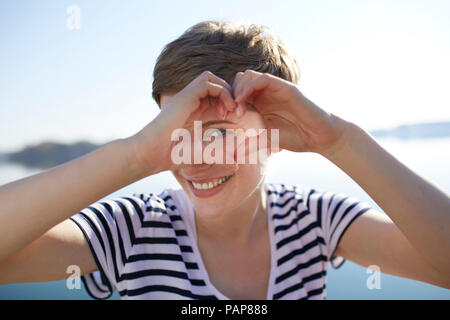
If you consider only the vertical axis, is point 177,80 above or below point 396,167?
above

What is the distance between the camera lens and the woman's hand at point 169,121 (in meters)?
1.22

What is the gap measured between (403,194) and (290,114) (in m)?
0.54

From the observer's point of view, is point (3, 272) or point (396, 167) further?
point (396, 167)

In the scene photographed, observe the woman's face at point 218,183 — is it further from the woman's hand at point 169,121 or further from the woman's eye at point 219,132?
the woman's hand at point 169,121

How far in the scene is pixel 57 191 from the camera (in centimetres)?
118

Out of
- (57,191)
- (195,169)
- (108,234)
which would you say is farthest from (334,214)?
(57,191)

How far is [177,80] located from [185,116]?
1.46 feet

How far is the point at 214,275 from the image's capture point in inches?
65.0

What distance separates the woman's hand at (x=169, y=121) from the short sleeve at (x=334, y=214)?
0.88 metres

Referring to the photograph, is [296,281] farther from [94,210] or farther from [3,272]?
[3,272]

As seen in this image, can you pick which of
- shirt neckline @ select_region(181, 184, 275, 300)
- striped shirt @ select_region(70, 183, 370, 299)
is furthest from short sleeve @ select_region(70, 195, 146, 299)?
shirt neckline @ select_region(181, 184, 275, 300)

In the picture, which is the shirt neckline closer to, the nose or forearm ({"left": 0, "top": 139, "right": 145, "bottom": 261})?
the nose
